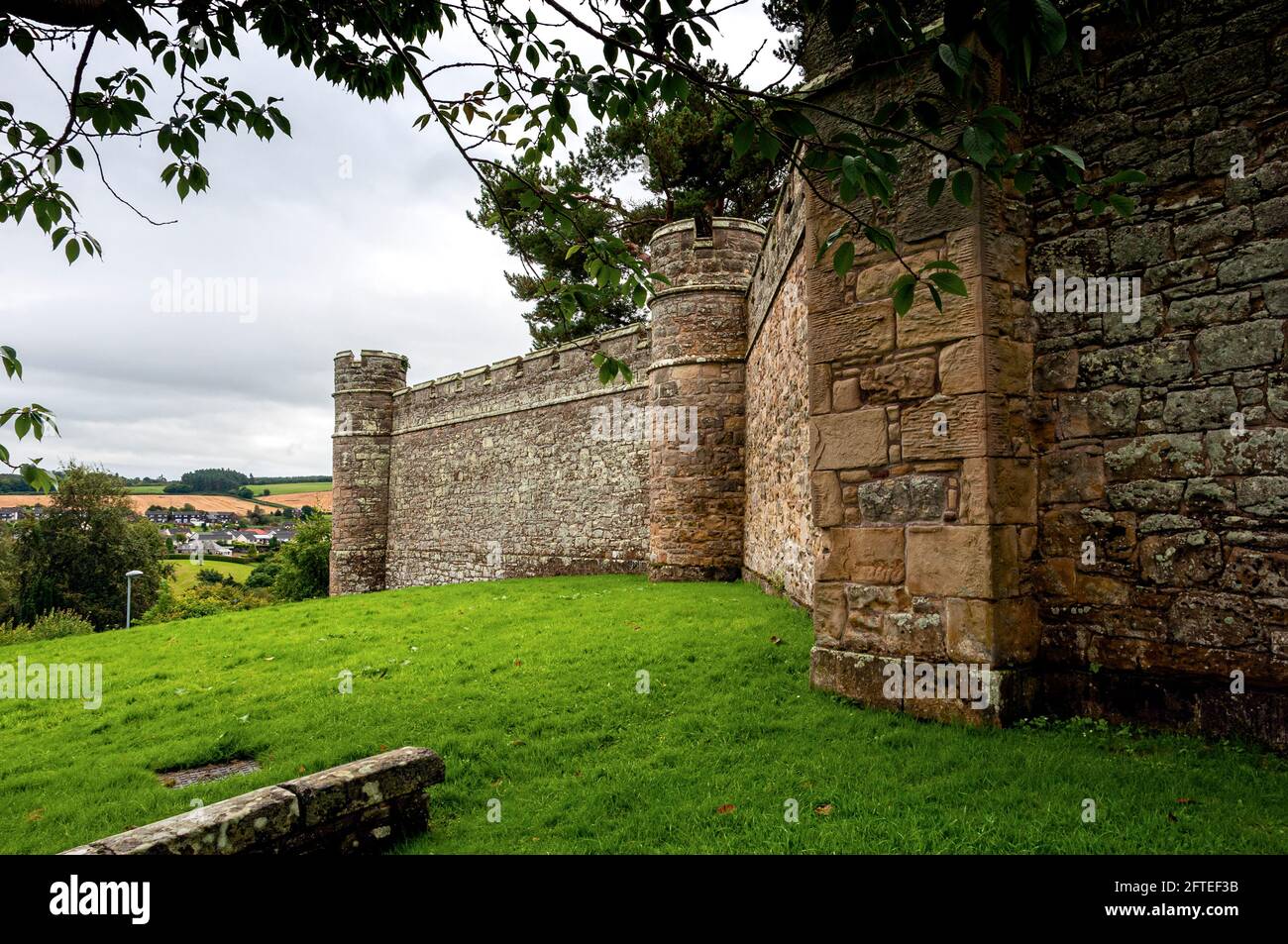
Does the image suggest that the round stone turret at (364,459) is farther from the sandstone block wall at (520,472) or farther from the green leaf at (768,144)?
the green leaf at (768,144)

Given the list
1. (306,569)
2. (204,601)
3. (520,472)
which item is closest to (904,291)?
(520,472)

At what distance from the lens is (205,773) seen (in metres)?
4.46

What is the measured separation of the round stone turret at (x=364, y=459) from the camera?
74.7 ft

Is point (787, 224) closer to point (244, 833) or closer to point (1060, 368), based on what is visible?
point (1060, 368)

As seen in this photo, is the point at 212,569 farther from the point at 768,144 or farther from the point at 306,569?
the point at 768,144

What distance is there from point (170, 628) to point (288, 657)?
4.76 m

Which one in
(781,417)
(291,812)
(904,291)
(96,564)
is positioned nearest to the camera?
(904,291)

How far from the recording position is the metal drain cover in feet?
14.1

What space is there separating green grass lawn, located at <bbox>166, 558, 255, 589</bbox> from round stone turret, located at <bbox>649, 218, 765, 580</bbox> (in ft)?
117

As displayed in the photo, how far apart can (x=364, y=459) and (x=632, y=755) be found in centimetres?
2098

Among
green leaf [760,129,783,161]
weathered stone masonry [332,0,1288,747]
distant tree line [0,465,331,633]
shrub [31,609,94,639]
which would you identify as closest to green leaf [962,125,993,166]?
green leaf [760,129,783,161]

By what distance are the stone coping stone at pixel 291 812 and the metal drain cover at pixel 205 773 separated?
1.51 meters

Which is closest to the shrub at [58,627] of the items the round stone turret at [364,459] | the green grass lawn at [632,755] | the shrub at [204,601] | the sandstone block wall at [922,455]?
the shrub at [204,601]

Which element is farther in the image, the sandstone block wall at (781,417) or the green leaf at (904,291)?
the sandstone block wall at (781,417)
